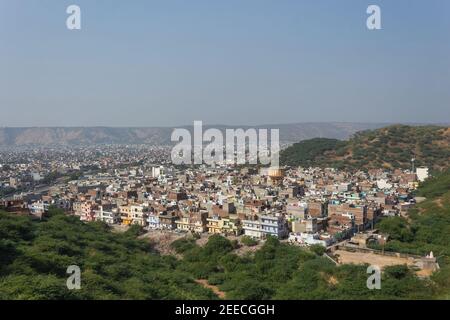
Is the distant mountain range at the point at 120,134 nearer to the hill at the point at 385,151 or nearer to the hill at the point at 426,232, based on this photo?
the hill at the point at 385,151

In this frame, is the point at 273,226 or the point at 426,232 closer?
the point at 426,232

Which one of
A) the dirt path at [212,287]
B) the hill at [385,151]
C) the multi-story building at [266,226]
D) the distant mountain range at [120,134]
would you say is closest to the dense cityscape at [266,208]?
the multi-story building at [266,226]

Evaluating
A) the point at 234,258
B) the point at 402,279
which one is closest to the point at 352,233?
the point at 234,258

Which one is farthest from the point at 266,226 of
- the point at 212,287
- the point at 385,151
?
the point at 385,151

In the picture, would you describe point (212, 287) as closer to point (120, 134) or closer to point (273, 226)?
point (273, 226)

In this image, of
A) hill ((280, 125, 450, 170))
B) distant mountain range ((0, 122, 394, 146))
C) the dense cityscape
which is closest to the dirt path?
the dense cityscape
